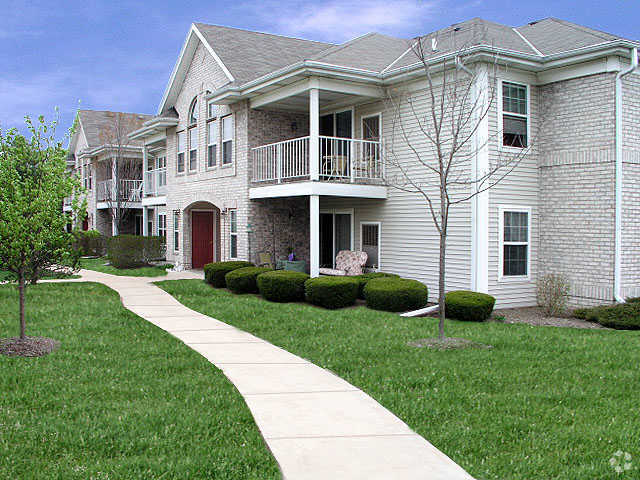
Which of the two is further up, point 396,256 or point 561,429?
point 396,256

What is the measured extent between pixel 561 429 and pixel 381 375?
2.49m

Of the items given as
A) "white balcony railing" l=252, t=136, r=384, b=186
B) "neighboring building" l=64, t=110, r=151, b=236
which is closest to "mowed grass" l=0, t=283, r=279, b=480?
"white balcony railing" l=252, t=136, r=384, b=186

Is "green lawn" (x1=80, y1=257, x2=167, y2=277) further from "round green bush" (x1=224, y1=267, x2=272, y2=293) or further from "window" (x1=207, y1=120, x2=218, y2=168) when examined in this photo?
"round green bush" (x1=224, y1=267, x2=272, y2=293)

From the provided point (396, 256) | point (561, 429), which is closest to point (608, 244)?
point (396, 256)

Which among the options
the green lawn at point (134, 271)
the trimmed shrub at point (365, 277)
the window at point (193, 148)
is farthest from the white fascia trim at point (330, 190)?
the green lawn at point (134, 271)

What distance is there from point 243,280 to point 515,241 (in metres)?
7.05

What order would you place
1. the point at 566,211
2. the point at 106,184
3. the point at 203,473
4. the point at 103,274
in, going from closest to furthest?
1. the point at 203,473
2. the point at 566,211
3. the point at 103,274
4. the point at 106,184

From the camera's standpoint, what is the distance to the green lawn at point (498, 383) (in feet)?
17.7

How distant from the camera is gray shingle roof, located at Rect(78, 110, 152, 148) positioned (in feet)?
115

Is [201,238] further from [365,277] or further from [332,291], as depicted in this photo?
[332,291]

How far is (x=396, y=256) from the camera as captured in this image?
55.0 ft

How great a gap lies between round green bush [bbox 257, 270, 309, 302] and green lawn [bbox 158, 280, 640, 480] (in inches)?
90.4

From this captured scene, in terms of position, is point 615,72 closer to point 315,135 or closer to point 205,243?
point 315,135

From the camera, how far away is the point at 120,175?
3180 centimetres
